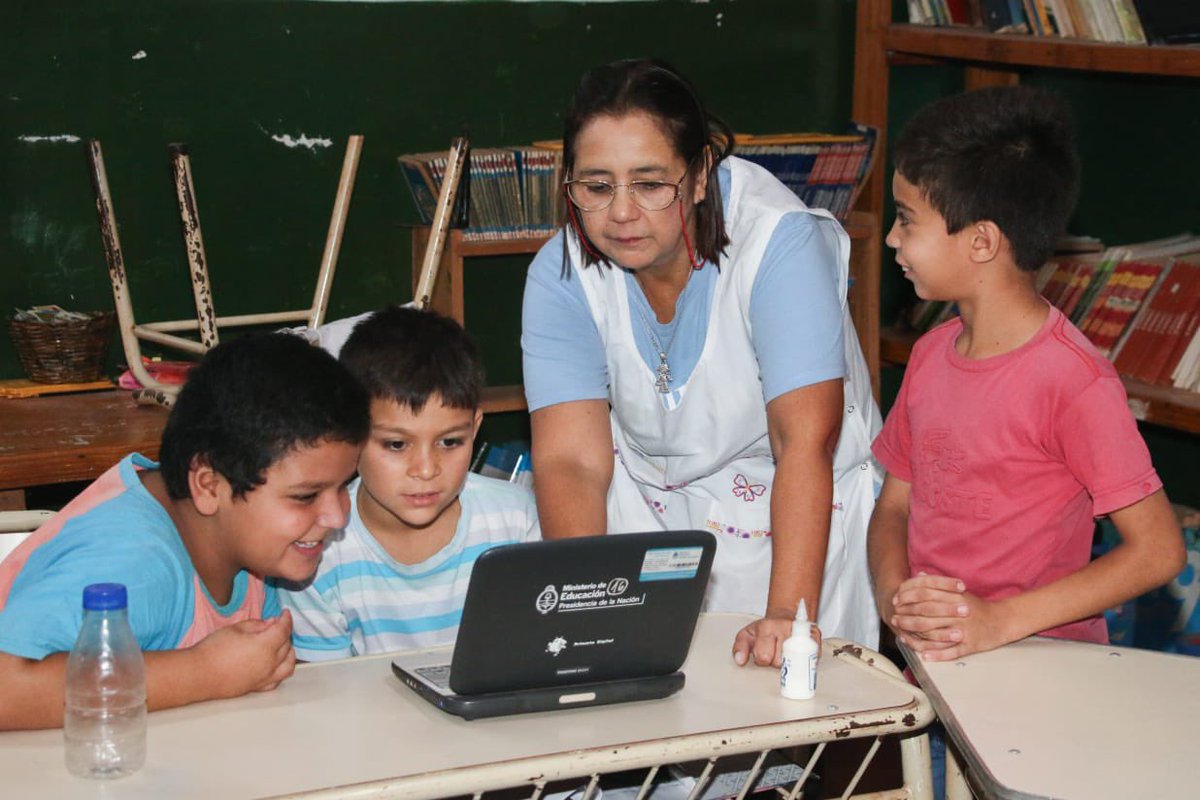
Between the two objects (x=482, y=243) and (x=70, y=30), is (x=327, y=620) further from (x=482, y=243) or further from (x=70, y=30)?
(x=70, y=30)

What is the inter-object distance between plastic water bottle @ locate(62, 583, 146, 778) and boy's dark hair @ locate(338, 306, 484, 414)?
67 centimetres

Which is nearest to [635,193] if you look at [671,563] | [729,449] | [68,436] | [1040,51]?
[729,449]

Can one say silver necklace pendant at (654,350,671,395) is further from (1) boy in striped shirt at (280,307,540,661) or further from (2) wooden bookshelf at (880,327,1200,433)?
(2) wooden bookshelf at (880,327,1200,433)

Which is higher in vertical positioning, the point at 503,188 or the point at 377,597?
the point at 503,188

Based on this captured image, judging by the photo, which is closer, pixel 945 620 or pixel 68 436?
pixel 945 620

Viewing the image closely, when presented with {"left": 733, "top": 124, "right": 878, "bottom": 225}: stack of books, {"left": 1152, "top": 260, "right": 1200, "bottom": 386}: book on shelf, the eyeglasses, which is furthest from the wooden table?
{"left": 1152, "top": 260, "right": 1200, "bottom": 386}: book on shelf

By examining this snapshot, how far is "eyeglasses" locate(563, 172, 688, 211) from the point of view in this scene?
2.03 metres

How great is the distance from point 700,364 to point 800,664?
71 cm

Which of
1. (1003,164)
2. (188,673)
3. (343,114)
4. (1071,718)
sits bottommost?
(1071,718)

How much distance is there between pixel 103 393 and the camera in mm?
3504

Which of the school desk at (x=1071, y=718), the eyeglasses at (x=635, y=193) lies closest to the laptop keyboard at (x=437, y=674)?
the school desk at (x=1071, y=718)

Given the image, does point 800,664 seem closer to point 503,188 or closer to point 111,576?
point 111,576

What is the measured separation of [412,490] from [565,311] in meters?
0.39

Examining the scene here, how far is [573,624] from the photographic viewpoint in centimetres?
161
